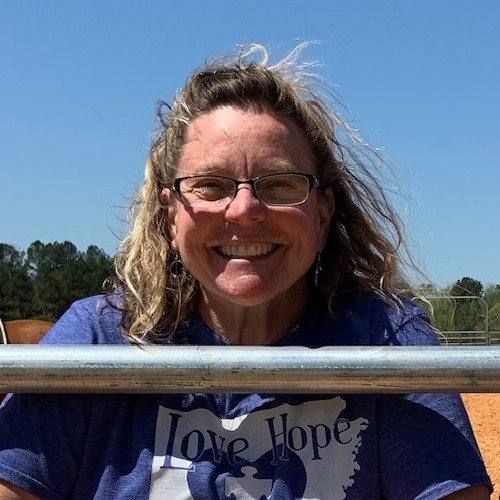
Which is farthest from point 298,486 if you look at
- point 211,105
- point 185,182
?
point 211,105

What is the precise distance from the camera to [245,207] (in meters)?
1.58

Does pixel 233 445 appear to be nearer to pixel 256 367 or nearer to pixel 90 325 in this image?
pixel 90 325

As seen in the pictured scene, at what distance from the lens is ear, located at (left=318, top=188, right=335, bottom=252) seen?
5.90 ft

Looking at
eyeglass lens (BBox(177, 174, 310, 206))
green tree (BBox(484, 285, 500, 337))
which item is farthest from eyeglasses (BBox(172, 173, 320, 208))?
green tree (BBox(484, 285, 500, 337))

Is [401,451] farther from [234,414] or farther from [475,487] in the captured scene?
[234,414]

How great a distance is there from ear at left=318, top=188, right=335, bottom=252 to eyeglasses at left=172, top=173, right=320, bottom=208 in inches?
4.9

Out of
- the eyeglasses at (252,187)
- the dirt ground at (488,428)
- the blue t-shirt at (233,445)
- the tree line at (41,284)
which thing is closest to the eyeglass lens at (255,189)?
the eyeglasses at (252,187)

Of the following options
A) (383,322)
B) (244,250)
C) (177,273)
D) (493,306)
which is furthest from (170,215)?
(493,306)

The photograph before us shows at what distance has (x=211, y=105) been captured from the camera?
1.76 m

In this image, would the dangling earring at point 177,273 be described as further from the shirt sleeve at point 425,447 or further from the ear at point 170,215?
the shirt sleeve at point 425,447

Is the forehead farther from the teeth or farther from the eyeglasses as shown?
the teeth

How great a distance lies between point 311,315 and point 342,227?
25cm

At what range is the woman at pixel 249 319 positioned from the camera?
1.47 m

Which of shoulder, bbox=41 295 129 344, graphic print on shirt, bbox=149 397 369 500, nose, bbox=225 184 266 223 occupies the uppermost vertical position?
nose, bbox=225 184 266 223
